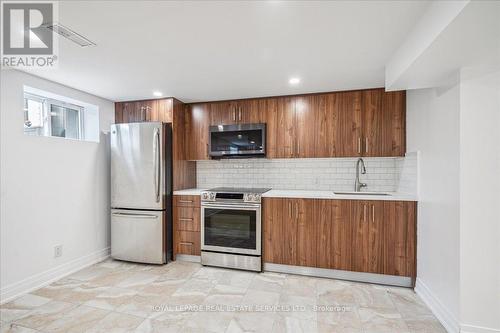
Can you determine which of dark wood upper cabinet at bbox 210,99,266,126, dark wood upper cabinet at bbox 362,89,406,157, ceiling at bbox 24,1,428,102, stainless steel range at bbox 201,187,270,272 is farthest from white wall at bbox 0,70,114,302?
dark wood upper cabinet at bbox 362,89,406,157

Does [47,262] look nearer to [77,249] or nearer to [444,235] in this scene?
[77,249]

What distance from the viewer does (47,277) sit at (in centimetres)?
267

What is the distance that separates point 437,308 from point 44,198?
13.6 feet

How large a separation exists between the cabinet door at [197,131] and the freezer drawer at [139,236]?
1021mm

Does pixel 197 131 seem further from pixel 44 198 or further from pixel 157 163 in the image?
pixel 44 198

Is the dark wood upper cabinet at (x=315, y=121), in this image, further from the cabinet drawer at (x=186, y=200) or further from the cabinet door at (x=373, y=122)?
the cabinet drawer at (x=186, y=200)

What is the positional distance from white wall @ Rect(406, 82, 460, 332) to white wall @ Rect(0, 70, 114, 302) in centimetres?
402

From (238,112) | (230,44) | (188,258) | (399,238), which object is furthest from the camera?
(238,112)

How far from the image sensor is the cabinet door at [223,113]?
11.5ft

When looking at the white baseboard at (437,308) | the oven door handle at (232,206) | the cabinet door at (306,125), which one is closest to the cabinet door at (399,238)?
the white baseboard at (437,308)

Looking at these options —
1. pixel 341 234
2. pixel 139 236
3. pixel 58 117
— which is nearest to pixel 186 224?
pixel 139 236

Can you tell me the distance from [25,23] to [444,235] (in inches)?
143

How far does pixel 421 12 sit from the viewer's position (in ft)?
4.98

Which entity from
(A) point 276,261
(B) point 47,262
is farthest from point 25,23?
(A) point 276,261
